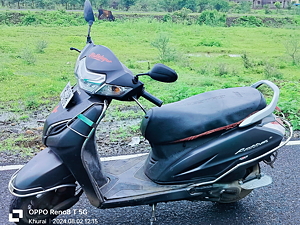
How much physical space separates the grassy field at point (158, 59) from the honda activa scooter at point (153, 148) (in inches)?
102

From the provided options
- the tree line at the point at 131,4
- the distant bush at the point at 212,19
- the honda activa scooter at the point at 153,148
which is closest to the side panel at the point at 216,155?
the honda activa scooter at the point at 153,148

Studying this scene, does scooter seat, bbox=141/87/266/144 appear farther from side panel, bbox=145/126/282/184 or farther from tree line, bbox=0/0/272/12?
tree line, bbox=0/0/272/12

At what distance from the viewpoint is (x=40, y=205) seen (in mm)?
2748

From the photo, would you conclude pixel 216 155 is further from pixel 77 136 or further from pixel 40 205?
pixel 40 205

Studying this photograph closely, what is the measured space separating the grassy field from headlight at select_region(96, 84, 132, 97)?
336 centimetres

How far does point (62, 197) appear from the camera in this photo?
2842 millimetres

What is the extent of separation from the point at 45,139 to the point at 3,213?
91 centimetres

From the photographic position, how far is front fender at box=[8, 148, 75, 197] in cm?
264

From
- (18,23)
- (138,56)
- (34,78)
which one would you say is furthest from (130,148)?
(18,23)

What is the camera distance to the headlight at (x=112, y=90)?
8.76 ft

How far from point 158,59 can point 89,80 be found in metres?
9.93

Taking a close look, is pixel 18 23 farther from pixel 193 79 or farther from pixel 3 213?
pixel 3 213

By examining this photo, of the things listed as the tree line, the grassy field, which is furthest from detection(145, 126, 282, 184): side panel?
the tree line

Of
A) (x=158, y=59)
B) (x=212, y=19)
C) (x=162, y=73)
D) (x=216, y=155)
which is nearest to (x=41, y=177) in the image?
(x=162, y=73)
